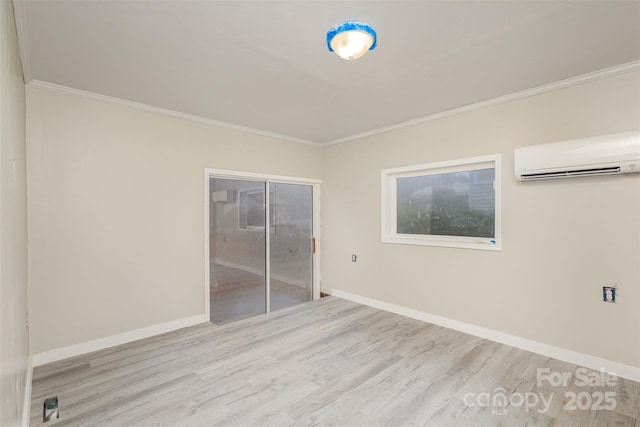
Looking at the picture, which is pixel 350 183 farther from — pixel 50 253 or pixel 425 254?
pixel 50 253

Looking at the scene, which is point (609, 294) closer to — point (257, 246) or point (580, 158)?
point (580, 158)

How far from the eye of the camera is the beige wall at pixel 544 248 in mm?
2465

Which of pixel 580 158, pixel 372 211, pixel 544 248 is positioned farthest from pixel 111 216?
pixel 580 158

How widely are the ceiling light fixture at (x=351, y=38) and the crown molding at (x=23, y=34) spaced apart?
1.78 m

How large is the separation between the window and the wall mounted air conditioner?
1.16ft

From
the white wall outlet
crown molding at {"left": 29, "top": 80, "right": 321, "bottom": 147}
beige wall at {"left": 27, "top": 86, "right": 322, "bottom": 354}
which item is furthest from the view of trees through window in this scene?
beige wall at {"left": 27, "top": 86, "right": 322, "bottom": 354}

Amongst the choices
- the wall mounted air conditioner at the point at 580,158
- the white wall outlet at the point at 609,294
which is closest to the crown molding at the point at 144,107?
the wall mounted air conditioner at the point at 580,158

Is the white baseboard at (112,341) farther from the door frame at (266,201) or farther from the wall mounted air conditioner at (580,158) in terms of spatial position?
the wall mounted air conditioner at (580,158)

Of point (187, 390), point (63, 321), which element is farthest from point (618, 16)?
point (63, 321)

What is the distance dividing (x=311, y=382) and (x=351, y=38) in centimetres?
258

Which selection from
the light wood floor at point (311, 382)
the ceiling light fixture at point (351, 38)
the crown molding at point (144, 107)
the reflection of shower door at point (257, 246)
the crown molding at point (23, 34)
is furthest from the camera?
the reflection of shower door at point (257, 246)

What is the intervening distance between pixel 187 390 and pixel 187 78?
2.59 metres

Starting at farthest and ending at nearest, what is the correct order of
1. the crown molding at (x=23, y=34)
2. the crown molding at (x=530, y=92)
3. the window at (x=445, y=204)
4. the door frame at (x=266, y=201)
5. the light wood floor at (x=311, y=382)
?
the door frame at (x=266, y=201), the window at (x=445, y=204), the crown molding at (x=530, y=92), the light wood floor at (x=311, y=382), the crown molding at (x=23, y=34)

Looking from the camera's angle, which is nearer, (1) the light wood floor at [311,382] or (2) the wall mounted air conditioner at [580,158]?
(1) the light wood floor at [311,382]
